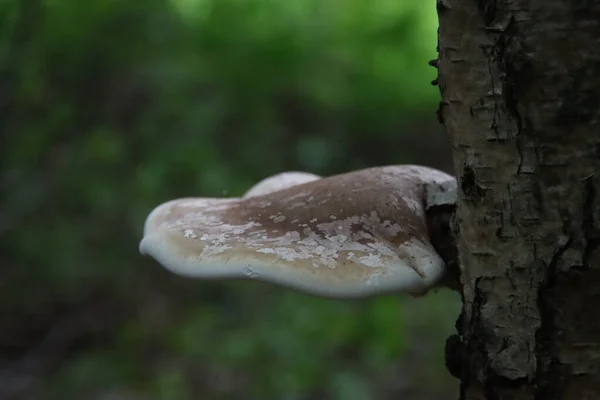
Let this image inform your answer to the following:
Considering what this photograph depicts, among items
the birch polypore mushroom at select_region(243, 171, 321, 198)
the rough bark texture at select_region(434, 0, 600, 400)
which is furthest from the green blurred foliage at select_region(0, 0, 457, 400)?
the rough bark texture at select_region(434, 0, 600, 400)

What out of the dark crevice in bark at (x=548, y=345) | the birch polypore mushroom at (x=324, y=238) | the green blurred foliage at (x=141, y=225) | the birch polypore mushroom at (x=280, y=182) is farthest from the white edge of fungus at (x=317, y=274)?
the green blurred foliage at (x=141, y=225)

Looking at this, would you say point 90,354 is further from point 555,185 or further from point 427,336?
point 555,185

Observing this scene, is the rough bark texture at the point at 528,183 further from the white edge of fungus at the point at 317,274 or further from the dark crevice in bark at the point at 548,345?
the white edge of fungus at the point at 317,274

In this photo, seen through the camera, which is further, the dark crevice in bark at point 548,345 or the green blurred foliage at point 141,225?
the green blurred foliage at point 141,225

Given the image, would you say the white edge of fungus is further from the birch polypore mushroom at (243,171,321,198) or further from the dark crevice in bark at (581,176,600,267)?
the birch polypore mushroom at (243,171,321,198)

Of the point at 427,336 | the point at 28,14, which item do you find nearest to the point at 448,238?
the point at 28,14

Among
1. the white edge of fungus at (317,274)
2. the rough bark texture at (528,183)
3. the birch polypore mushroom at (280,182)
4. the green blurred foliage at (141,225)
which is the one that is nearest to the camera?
the rough bark texture at (528,183)
